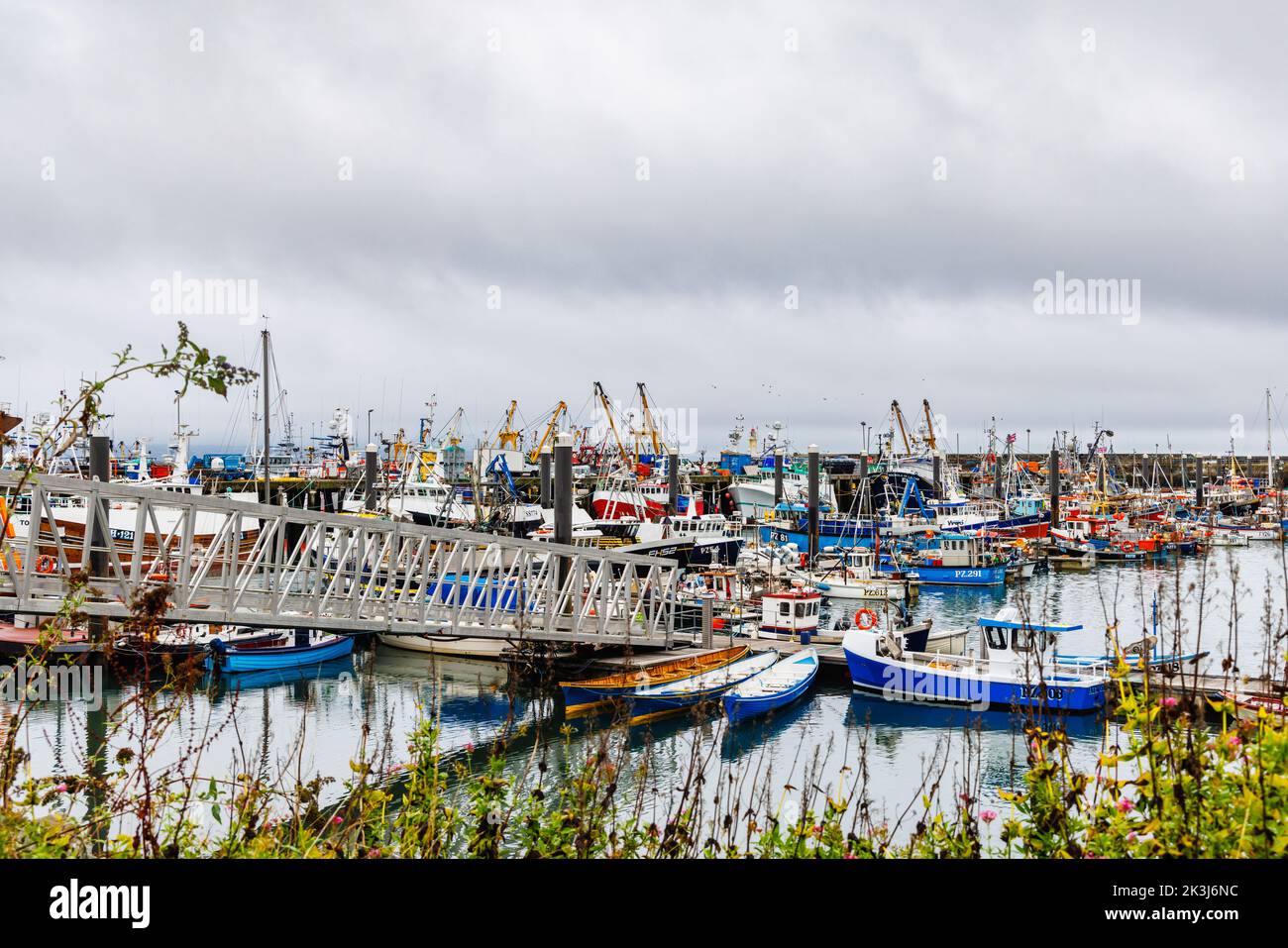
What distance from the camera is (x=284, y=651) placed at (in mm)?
28656

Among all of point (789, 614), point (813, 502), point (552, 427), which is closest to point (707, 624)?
point (789, 614)

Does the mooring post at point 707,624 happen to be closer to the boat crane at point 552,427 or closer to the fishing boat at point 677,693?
the fishing boat at point 677,693

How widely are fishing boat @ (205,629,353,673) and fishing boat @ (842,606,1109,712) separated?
16011 mm

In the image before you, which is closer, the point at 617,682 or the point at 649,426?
→ the point at 617,682

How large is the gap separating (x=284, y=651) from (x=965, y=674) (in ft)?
65.2

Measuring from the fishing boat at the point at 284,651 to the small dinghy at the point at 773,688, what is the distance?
1307cm

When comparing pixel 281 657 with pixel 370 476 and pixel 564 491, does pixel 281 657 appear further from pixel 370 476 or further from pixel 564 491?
pixel 370 476

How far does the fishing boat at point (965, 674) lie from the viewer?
76.2 ft

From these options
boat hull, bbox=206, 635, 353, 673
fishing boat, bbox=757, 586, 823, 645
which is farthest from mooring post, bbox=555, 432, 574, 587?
boat hull, bbox=206, 635, 353, 673

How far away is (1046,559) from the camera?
55.3 metres

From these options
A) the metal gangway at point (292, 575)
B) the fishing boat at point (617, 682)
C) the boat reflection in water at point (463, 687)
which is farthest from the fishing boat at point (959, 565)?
the boat reflection in water at point (463, 687)
